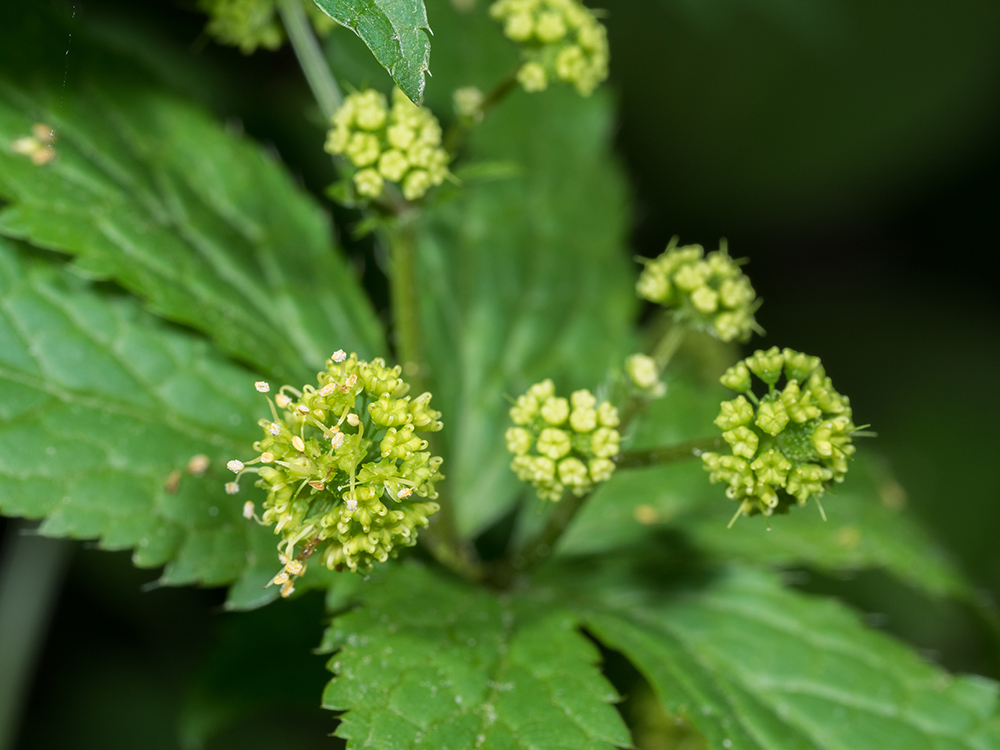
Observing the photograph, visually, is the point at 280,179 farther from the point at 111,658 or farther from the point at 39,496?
the point at 111,658

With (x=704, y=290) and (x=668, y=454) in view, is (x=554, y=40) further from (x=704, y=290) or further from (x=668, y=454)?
(x=668, y=454)

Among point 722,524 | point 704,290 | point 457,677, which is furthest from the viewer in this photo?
point 722,524

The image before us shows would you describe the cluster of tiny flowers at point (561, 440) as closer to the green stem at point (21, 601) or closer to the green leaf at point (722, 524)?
the green leaf at point (722, 524)

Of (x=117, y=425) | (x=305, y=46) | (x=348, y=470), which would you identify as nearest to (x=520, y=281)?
(x=305, y=46)

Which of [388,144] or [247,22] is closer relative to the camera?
[388,144]

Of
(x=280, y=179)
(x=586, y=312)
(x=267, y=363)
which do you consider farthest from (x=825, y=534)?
(x=280, y=179)

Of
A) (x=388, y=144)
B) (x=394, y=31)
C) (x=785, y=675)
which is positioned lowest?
(x=785, y=675)
